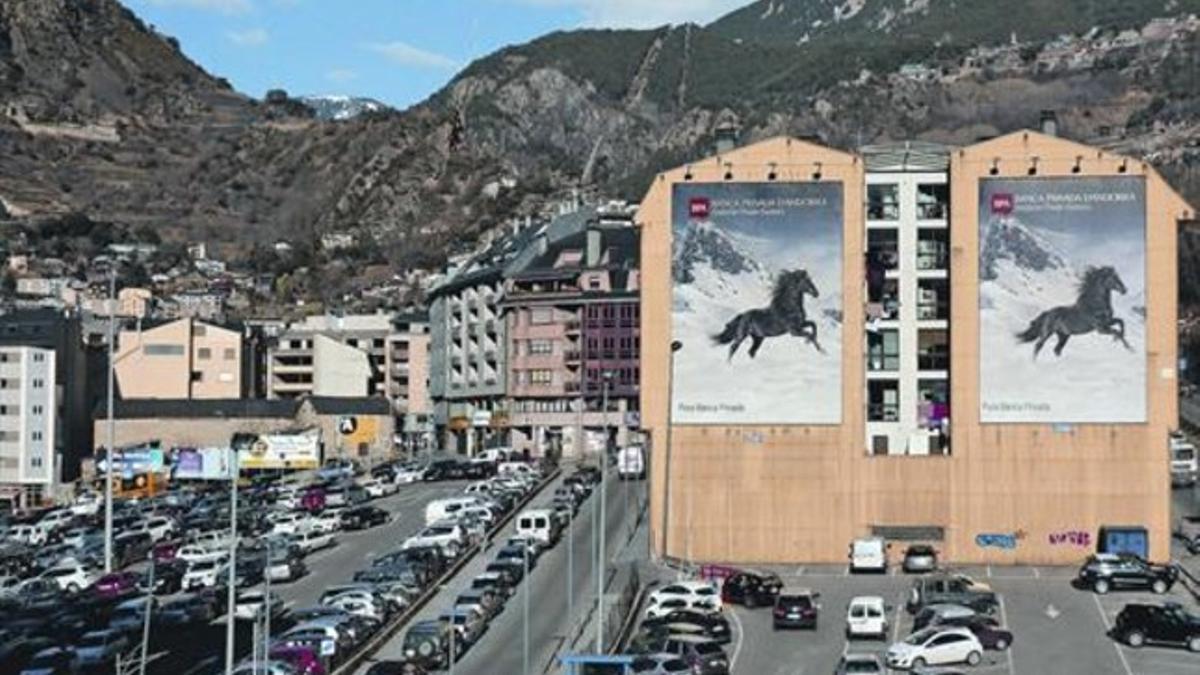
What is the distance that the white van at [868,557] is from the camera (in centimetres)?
7525

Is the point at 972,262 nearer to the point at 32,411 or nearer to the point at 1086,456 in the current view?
the point at 1086,456

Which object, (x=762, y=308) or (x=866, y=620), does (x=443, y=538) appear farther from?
(x=866, y=620)

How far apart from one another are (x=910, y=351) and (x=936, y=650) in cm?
2671

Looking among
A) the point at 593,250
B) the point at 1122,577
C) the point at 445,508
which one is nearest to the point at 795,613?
the point at 1122,577

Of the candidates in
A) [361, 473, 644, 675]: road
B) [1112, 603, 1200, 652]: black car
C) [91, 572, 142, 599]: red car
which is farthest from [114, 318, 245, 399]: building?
[1112, 603, 1200, 652]: black car

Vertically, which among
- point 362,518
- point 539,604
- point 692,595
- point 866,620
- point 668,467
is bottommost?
point 539,604

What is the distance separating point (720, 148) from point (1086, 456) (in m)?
22.2

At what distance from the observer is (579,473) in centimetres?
10775

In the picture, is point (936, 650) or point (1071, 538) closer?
point (936, 650)

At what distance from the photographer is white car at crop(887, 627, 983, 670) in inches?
2178

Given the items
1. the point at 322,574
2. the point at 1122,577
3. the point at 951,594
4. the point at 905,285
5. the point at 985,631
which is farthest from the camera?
the point at 905,285

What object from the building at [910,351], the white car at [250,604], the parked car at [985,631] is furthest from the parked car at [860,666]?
the building at [910,351]

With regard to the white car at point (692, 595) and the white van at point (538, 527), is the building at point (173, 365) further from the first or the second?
the white car at point (692, 595)

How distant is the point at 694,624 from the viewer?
60.0m
